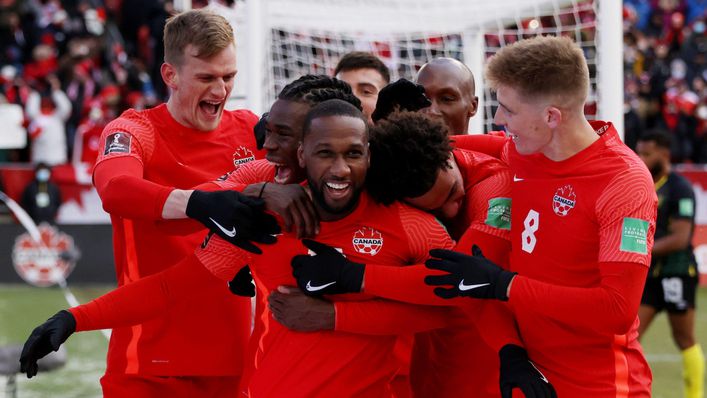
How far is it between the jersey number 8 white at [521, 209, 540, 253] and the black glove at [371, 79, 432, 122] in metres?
0.73

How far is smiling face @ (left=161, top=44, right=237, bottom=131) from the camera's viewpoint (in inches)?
157

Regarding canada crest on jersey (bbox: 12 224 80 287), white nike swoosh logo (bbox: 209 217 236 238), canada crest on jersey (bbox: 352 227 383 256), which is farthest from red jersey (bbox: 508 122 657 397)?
canada crest on jersey (bbox: 12 224 80 287)

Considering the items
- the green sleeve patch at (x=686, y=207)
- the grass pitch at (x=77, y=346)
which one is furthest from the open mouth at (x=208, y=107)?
the green sleeve patch at (x=686, y=207)

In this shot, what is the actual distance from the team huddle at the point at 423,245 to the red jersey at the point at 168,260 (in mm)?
303

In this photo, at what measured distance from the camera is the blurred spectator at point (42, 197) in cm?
1188

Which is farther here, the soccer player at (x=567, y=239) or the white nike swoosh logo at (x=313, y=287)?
the white nike swoosh logo at (x=313, y=287)

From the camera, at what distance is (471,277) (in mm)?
3080

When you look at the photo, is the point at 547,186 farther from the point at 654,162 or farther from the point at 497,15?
the point at 654,162

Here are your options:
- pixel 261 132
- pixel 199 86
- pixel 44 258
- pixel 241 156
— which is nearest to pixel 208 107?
pixel 199 86

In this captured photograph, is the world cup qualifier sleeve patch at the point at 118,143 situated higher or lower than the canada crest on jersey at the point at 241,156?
higher

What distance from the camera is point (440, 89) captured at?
4148mm

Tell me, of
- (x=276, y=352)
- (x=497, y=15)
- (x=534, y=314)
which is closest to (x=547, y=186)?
(x=534, y=314)

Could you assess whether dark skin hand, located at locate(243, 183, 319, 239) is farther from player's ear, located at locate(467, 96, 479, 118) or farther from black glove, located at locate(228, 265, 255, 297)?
player's ear, located at locate(467, 96, 479, 118)

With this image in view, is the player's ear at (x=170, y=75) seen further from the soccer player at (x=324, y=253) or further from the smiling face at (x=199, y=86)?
the soccer player at (x=324, y=253)
